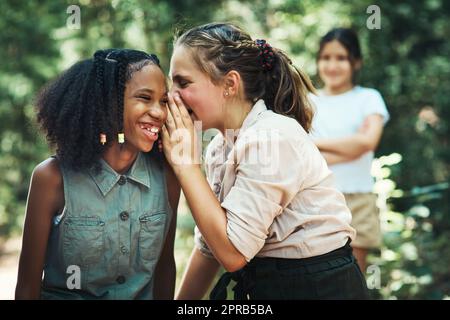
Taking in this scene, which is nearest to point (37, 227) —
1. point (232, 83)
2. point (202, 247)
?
point (202, 247)

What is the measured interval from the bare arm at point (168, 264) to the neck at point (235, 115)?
0.31 meters

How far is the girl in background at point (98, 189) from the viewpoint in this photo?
231 centimetres

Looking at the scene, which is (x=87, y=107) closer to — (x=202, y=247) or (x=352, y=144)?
(x=202, y=247)

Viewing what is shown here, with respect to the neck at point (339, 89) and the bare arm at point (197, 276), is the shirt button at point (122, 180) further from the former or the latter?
the neck at point (339, 89)

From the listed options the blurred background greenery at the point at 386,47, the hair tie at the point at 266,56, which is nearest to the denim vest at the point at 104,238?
the hair tie at the point at 266,56

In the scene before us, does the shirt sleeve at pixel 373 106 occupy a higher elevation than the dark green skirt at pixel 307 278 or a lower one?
higher

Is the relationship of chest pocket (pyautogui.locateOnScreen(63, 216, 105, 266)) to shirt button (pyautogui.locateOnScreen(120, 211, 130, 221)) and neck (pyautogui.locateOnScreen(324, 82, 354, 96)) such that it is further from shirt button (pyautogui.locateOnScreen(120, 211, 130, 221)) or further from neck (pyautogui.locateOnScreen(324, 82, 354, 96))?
neck (pyautogui.locateOnScreen(324, 82, 354, 96))

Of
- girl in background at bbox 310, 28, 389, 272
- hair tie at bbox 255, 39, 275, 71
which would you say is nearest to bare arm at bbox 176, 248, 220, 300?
hair tie at bbox 255, 39, 275, 71

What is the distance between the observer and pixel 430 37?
6094 mm

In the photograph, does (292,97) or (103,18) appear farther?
(103,18)

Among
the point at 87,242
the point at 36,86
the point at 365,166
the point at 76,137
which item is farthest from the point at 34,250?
the point at 36,86

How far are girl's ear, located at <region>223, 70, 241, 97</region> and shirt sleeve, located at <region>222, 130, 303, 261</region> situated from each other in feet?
1.01

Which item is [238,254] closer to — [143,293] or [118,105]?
[143,293]

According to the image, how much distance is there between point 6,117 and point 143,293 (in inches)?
242
